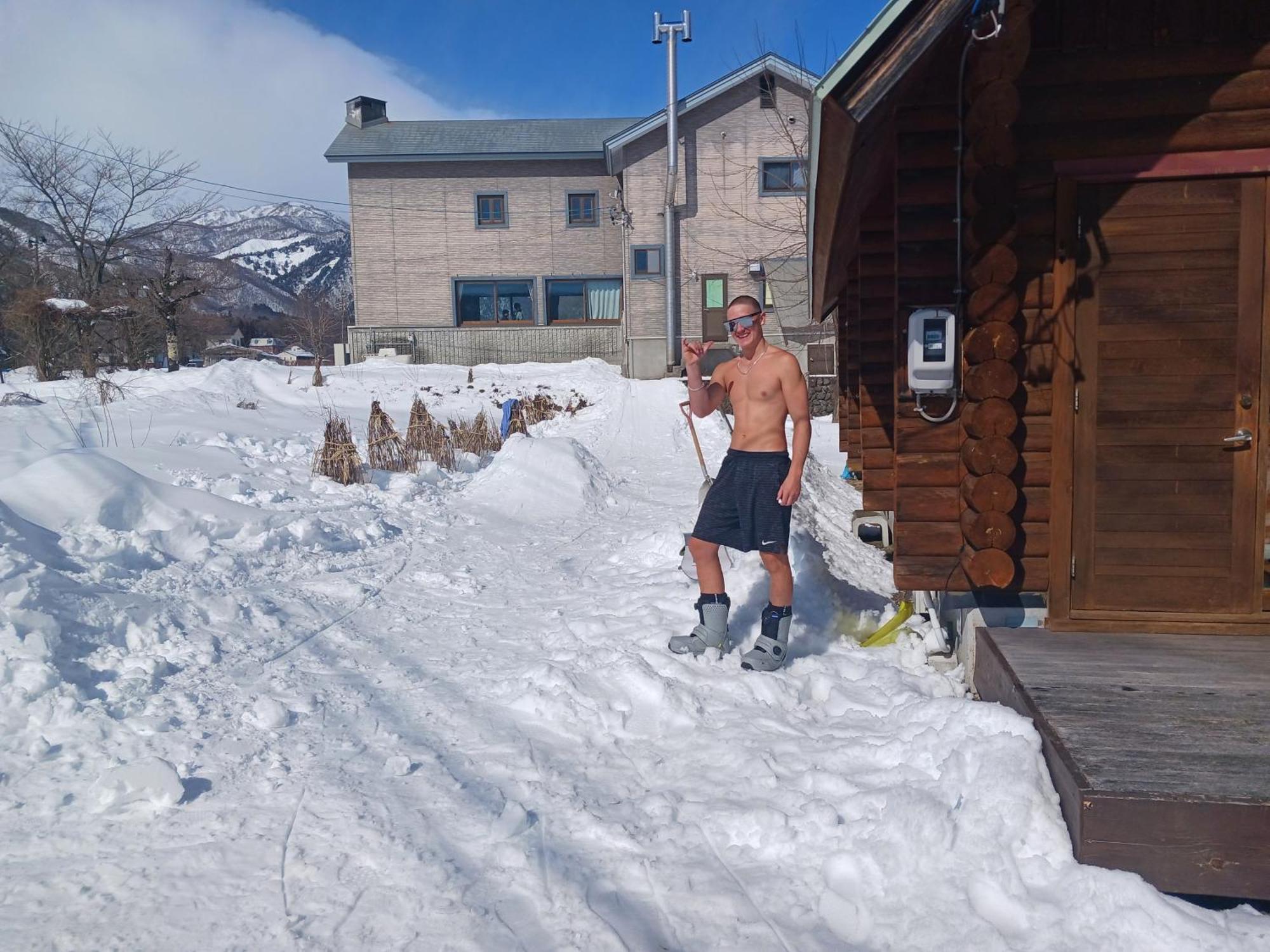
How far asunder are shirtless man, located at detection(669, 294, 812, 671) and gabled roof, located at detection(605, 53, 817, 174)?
23.5m

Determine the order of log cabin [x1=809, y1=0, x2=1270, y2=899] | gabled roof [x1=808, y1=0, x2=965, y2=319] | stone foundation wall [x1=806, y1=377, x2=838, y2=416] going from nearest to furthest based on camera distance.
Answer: gabled roof [x1=808, y1=0, x2=965, y2=319]
log cabin [x1=809, y1=0, x2=1270, y2=899]
stone foundation wall [x1=806, y1=377, x2=838, y2=416]

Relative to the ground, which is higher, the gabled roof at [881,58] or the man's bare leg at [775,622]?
the gabled roof at [881,58]

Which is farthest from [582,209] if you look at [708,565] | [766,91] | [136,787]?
[136,787]

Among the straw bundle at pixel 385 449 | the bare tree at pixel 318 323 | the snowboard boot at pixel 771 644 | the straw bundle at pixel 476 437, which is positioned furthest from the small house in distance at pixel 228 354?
the snowboard boot at pixel 771 644

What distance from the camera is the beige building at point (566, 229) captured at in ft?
89.6

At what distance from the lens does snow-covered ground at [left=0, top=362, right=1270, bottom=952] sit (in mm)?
2701

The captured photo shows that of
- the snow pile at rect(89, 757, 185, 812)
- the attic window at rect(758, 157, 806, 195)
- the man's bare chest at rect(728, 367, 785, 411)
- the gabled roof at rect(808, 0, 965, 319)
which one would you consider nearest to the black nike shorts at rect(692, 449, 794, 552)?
the man's bare chest at rect(728, 367, 785, 411)

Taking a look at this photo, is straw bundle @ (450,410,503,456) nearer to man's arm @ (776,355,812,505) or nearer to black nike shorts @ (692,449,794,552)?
black nike shorts @ (692,449,794,552)

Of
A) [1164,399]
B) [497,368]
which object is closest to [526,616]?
[1164,399]

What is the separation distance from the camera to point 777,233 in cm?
2748

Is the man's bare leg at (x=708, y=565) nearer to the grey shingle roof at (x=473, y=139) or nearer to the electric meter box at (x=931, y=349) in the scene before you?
the electric meter box at (x=931, y=349)

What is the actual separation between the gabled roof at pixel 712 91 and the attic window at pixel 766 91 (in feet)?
0.61

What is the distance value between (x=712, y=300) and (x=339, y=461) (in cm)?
1985

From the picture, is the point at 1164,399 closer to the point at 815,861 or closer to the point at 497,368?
the point at 815,861
